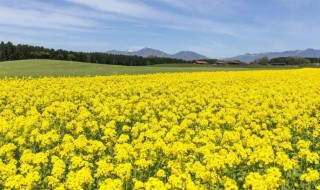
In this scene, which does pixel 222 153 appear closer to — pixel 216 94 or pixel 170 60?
pixel 216 94

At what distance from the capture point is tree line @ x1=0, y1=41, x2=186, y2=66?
523ft

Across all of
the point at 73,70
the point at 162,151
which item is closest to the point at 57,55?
the point at 73,70

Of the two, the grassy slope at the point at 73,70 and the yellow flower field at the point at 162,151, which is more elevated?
the yellow flower field at the point at 162,151

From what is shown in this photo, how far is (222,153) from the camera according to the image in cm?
980

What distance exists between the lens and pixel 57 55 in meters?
162

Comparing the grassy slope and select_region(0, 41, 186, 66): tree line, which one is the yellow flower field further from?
select_region(0, 41, 186, 66): tree line

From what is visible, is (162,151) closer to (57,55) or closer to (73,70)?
(73,70)

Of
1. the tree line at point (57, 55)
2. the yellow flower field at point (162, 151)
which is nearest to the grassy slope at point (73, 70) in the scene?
the yellow flower field at point (162, 151)

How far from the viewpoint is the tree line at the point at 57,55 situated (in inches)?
6280

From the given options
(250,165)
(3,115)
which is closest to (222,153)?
(250,165)

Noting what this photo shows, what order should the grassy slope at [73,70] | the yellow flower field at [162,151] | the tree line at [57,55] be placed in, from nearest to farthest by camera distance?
the yellow flower field at [162,151]
the grassy slope at [73,70]
the tree line at [57,55]

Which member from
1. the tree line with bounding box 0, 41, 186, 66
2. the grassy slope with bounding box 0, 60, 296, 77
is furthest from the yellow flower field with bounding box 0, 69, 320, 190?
the tree line with bounding box 0, 41, 186, 66

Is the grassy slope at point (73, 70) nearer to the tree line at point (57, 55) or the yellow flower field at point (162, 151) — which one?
the yellow flower field at point (162, 151)

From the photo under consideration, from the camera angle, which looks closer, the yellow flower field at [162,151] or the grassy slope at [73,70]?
Answer: the yellow flower field at [162,151]
